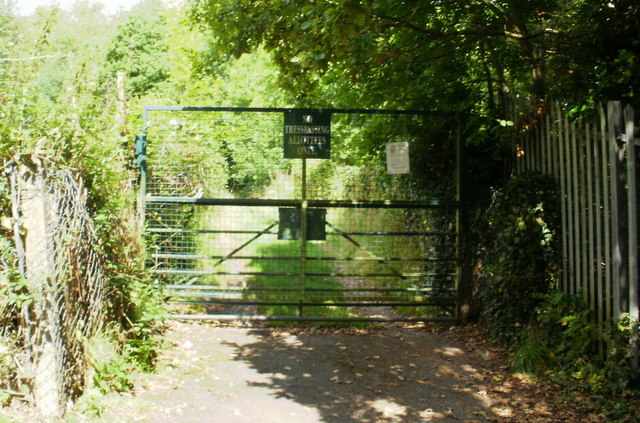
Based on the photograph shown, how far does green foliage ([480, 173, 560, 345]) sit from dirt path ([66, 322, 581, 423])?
58 cm

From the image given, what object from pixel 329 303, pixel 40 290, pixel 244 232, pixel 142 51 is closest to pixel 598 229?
pixel 329 303

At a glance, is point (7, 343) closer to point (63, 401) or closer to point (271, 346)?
point (63, 401)

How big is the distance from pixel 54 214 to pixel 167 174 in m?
3.58

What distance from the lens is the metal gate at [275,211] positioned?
27.4 feet

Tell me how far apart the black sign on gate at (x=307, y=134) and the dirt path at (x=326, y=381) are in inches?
91.0

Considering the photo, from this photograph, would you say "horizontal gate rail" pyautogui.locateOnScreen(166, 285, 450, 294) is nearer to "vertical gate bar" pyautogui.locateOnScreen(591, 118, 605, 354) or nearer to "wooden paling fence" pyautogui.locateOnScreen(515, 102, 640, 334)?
"wooden paling fence" pyautogui.locateOnScreen(515, 102, 640, 334)

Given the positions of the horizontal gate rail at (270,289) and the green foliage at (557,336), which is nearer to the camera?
the green foliage at (557,336)

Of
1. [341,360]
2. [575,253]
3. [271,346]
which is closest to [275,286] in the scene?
[271,346]

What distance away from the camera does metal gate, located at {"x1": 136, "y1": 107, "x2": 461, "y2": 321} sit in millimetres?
8344

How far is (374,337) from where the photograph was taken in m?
8.07

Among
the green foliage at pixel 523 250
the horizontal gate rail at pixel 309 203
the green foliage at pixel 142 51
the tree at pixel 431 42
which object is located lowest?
the green foliage at pixel 523 250

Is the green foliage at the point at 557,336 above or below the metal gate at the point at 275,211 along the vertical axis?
below

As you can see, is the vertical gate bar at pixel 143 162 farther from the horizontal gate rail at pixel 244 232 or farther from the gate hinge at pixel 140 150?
the horizontal gate rail at pixel 244 232

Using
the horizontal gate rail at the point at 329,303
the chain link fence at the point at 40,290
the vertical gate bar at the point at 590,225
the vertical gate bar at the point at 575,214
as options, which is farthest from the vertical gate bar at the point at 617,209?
the chain link fence at the point at 40,290
